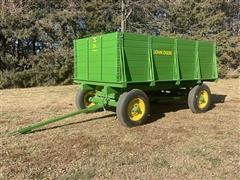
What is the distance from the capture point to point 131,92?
736 centimetres

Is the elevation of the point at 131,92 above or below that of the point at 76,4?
below

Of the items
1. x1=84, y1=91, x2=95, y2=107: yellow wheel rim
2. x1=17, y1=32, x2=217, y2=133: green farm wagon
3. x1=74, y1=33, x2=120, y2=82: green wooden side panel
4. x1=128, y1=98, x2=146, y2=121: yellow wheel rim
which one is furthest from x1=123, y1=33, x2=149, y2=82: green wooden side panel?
x1=84, y1=91, x2=95, y2=107: yellow wheel rim

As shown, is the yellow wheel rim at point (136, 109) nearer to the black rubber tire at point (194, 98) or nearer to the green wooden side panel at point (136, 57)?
the green wooden side panel at point (136, 57)

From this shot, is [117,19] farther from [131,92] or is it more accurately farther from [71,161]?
[71,161]

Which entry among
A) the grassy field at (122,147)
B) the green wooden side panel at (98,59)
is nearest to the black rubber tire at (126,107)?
the grassy field at (122,147)

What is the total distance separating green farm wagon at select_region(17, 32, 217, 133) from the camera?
7.33m

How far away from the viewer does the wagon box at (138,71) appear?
24.1ft

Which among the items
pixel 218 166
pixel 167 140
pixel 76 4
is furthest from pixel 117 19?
pixel 218 166

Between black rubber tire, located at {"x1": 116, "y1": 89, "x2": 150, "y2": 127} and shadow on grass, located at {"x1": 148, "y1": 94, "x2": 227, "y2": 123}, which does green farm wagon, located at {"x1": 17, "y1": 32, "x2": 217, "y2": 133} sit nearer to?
black rubber tire, located at {"x1": 116, "y1": 89, "x2": 150, "y2": 127}

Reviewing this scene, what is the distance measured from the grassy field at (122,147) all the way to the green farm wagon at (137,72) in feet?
1.38

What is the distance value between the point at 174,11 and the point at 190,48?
14095 millimetres

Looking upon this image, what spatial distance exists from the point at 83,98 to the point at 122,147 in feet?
10.5

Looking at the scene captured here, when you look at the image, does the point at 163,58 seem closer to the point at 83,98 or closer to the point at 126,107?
the point at 126,107

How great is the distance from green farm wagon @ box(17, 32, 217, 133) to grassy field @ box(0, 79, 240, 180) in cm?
42
